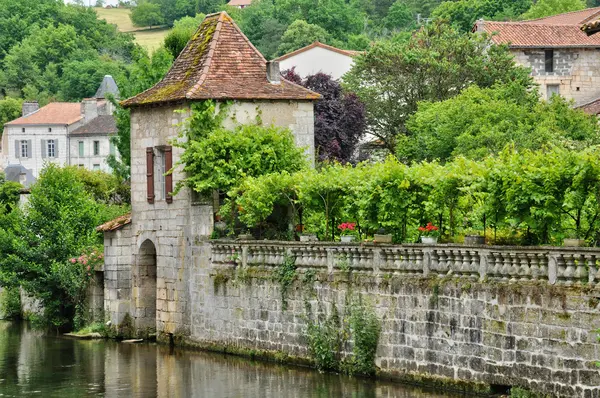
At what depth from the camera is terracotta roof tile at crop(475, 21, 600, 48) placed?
71188 millimetres

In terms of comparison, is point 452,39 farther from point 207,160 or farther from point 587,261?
point 587,261

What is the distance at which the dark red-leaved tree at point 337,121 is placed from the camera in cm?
6391

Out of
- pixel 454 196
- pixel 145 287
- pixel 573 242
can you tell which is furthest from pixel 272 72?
pixel 573 242

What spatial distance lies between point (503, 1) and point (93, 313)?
80475mm

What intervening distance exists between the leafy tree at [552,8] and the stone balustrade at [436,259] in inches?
3020

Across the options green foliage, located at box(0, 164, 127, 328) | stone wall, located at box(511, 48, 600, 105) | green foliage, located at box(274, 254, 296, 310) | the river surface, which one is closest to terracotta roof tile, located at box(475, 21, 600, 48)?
stone wall, located at box(511, 48, 600, 105)

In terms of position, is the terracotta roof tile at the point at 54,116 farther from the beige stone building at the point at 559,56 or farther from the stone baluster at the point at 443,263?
the stone baluster at the point at 443,263

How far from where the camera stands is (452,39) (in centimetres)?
6725

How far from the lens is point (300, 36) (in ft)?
423

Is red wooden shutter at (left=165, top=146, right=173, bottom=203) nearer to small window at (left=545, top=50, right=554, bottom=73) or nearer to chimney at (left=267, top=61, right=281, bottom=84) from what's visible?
chimney at (left=267, top=61, right=281, bottom=84)

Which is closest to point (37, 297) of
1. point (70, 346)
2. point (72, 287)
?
point (72, 287)

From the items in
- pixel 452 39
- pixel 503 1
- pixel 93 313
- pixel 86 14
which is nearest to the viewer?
pixel 93 313

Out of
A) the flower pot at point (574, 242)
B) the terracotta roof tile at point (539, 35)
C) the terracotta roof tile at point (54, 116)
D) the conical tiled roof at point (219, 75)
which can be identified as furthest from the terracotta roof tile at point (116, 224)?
the terracotta roof tile at point (54, 116)

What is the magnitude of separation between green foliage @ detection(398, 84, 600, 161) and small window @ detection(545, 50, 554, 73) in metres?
11.8
